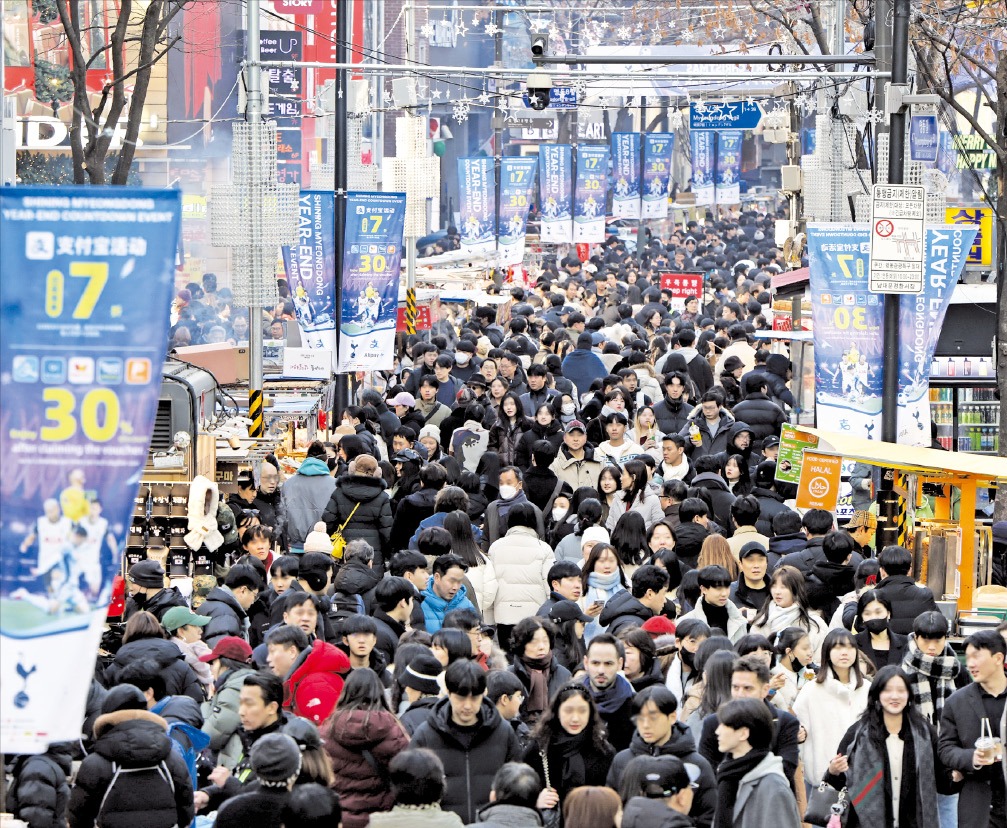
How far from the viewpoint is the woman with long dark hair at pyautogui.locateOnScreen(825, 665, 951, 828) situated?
26.1 feet

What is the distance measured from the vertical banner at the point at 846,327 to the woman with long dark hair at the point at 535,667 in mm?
5784

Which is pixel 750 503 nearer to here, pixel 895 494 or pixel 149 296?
pixel 895 494

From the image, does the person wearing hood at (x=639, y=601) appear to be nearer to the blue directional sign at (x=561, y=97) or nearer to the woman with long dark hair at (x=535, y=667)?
the woman with long dark hair at (x=535, y=667)

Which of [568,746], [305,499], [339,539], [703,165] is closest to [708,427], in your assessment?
[305,499]

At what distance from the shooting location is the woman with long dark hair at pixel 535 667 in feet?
28.7

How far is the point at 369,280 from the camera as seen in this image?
65.4 ft

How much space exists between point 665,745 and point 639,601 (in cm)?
258

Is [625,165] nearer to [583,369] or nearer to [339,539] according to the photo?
[583,369]

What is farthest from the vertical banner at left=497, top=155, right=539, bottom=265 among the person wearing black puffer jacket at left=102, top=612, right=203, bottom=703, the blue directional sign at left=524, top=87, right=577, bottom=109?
the person wearing black puffer jacket at left=102, top=612, right=203, bottom=703

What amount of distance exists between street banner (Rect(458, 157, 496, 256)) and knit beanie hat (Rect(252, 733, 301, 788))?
26.5m

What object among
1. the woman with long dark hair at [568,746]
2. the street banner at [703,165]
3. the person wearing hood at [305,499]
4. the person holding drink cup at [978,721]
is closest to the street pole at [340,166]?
the person wearing hood at [305,499]

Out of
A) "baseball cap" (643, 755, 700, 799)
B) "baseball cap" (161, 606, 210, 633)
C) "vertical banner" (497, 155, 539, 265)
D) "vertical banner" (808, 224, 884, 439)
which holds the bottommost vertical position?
"baseball cap" (161, 606, 210, 633)

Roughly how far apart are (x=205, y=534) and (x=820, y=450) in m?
4.70

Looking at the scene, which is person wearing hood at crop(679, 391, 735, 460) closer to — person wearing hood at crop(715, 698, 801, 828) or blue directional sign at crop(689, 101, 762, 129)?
person wearing hood at crop(715, 698, 801, 828)
